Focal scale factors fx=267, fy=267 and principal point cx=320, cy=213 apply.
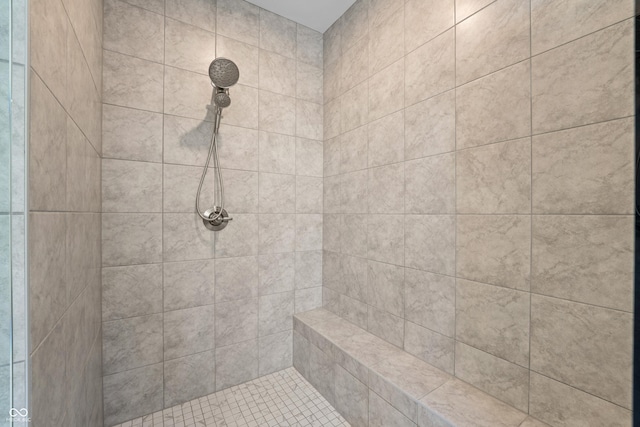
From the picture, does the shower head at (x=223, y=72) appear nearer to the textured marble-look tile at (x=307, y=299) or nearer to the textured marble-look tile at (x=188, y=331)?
the textured marble-look tile at (x=188, y=331)

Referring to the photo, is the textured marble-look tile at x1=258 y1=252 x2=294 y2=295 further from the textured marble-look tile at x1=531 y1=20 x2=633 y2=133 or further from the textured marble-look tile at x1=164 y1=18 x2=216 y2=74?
the textured marble-look tile at x1=531 y1=20 x2=633 y2=133

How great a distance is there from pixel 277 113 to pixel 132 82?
0.83 m

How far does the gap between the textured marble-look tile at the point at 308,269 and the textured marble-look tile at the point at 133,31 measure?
58.9 inches

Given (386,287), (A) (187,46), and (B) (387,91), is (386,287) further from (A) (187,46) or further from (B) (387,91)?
(A) (187,46)

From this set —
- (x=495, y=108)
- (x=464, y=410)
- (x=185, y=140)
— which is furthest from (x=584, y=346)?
(x=185, y=140)

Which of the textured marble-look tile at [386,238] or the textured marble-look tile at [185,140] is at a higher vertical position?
the textured marble-look tile at [185,140]

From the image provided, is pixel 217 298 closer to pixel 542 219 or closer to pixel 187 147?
pixel 187 147

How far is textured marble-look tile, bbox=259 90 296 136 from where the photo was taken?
1813 mm

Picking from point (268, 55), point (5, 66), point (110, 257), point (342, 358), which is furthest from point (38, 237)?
point (268, 55)

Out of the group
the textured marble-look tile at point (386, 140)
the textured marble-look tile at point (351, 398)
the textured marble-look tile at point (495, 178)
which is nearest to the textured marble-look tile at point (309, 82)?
the textured marble-look tile at point (386, 140)

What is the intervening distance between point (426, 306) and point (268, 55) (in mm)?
1851

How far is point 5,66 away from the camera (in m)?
0.45

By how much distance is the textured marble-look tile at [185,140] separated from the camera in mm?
1504

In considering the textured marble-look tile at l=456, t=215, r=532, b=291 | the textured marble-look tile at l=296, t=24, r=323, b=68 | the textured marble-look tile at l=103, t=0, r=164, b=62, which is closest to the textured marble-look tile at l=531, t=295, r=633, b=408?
the textured marble-look tile at l=456, t=215, r=532, b=291
